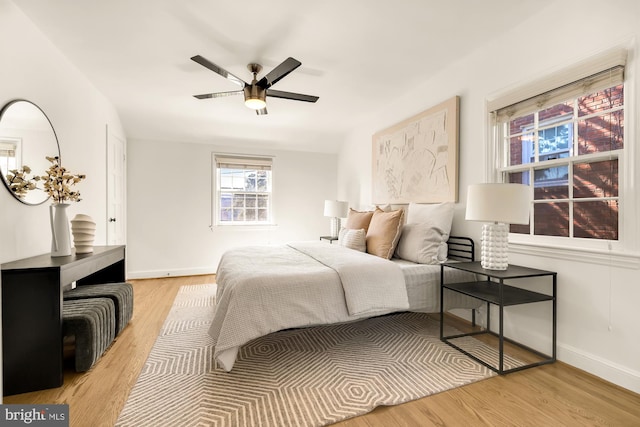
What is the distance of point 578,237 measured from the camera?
2.21m

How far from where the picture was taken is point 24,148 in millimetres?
2328

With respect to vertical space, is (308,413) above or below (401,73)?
below

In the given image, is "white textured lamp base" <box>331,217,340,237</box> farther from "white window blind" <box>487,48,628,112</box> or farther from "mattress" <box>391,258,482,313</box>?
"white window blind" <box>487,48,628,112</box>

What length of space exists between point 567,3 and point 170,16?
284 cm

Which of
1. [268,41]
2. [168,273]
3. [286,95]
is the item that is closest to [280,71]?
[268,41]

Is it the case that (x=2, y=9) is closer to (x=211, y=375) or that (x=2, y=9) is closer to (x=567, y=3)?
(x=211, y=375)

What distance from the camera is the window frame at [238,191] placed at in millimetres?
5391

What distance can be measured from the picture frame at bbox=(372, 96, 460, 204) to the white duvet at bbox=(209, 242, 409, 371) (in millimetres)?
1286

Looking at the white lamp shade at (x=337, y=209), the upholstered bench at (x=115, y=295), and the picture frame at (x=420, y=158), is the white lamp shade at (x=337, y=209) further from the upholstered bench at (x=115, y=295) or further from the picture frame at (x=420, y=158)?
the upholstered bench at (x=115, y=295)

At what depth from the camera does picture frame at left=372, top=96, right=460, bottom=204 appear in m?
3.16

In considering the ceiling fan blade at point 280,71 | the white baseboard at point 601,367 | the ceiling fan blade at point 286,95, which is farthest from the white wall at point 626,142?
the ceiling fan blade at point 280,71

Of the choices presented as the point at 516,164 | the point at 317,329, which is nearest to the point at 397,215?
the point at 516,164

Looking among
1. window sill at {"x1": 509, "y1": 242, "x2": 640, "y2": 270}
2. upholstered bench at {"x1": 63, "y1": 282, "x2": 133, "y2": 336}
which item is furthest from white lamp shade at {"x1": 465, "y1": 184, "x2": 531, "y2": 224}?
upholstered bench at {"x1": 63, "y1": 282, "x2": 133, "y2": 336}

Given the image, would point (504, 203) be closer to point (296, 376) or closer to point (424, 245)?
point (424, 245)
